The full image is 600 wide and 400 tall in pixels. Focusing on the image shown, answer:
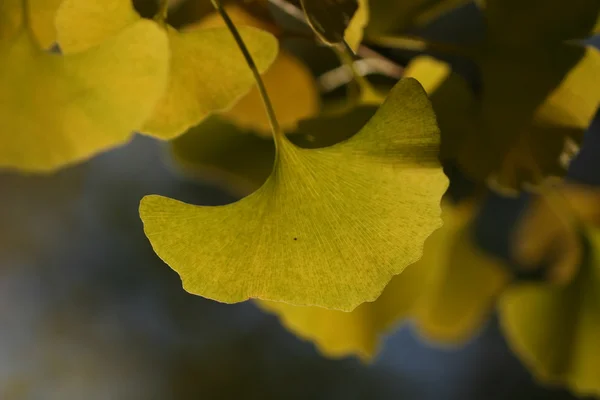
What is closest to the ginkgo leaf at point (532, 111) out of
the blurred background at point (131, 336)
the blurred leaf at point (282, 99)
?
the blurred leaf at point (282, 99)

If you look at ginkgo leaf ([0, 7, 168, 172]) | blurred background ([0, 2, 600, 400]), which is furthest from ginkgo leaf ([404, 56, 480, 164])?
blurred background ([0, 2, 600, 400])

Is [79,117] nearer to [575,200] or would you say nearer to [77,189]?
[575,200]

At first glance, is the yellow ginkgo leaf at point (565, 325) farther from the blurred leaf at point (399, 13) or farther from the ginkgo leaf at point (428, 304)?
the blurred leaf at point (399, 13)

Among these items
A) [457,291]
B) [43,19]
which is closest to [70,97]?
[43,19]

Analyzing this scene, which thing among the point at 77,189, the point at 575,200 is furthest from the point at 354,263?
the point at 77,189

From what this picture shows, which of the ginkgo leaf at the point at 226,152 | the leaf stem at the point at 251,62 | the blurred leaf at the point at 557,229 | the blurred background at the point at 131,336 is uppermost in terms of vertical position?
the leaf stem at the point at 251,62

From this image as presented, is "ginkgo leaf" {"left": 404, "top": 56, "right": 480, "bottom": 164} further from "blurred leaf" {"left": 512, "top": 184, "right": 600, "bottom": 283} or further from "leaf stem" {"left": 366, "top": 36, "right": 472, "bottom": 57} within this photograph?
"blurred leaf" {"left": 512, "top": 184, "right": 600, "bottom": 283}
